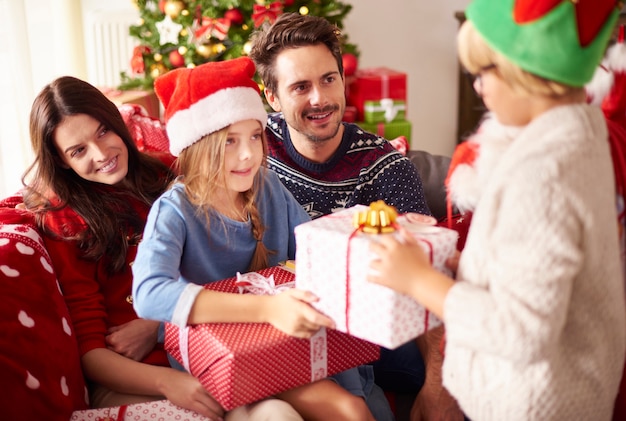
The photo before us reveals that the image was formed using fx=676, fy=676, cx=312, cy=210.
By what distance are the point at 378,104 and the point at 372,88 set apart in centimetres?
11

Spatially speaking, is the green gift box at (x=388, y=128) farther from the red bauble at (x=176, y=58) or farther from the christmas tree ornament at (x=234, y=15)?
the red bauble at (x=176, y=58)

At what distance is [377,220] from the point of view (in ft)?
3.80

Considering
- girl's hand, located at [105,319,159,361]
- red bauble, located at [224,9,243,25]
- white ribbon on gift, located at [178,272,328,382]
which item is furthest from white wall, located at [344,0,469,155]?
white ribbon on gift, located at [178,272,328,382]

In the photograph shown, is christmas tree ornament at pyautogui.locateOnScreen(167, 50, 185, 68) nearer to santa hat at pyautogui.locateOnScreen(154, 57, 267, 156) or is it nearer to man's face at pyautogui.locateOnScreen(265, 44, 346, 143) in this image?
man's face at pyautogui.locateOnScreen(265, 44, 346, 143)

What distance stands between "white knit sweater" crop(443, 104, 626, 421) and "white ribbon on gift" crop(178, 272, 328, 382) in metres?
0.31

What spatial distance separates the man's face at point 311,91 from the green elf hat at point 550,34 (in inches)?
40.2

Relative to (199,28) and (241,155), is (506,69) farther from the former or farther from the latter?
(199,28)

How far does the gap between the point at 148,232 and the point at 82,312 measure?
36cm

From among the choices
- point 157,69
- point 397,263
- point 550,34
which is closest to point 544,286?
point 397,263

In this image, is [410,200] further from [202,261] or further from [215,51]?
[215,51]

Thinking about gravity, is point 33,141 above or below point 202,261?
above

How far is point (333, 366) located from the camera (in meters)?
1.39

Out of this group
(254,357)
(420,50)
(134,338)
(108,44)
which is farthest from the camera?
(420,50)

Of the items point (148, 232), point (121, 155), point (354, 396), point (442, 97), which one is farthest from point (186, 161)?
point (442, 97)
